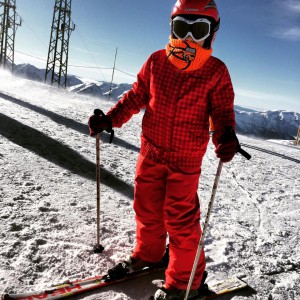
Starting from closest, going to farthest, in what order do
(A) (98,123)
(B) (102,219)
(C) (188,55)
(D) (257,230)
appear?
(C) (188,55) < (A) (98,123) < (B) (102,219) < (D) (257,230)

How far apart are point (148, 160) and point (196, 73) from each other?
70 centimetres

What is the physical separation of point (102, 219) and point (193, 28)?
201cm

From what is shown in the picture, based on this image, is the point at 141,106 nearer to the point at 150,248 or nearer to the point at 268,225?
the point at 150,248

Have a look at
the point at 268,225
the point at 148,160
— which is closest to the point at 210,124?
the point at 148,160

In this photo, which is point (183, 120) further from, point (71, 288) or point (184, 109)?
point (71, 288)

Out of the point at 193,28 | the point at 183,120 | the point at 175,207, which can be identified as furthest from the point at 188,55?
the point at 175,207

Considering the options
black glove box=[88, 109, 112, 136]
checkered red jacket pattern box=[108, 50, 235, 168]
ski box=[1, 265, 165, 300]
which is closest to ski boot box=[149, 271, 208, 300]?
ski box=[1, 265, 165, 300]

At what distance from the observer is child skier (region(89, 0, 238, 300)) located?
1.94 meters

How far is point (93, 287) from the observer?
2014 mm

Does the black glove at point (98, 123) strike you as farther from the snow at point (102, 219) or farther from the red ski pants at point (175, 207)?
the snow at point (102, 219)

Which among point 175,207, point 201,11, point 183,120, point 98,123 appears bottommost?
point 175,207

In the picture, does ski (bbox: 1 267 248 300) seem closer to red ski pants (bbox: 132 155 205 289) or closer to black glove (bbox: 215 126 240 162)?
red ski pants (bbox: 132 155 205 289)

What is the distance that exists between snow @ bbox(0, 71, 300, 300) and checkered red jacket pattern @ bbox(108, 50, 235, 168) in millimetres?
1049

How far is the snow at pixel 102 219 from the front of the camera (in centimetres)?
218
